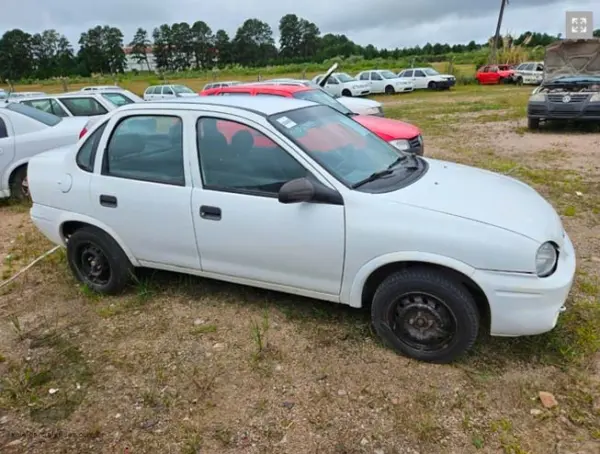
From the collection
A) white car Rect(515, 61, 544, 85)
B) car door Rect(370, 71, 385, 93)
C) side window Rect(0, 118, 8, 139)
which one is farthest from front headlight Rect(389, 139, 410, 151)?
white car Rect(515, 61, 544, 85)

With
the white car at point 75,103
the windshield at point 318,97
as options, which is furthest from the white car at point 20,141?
the windshield at point 318,97

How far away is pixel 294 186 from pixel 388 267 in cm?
78

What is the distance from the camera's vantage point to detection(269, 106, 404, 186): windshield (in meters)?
3.40

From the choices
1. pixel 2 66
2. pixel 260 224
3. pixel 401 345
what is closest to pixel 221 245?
pixel 260 224

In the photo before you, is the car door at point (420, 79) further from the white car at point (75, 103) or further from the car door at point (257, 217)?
the car door at point (257, 217)

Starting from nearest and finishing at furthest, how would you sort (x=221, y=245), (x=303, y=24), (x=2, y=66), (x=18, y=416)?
(x=18, y=416), (x=221, y=245), (x=2, y=66), (x=303, y=24)

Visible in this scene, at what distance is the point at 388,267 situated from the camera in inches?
126

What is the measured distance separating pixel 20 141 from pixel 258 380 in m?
6.02

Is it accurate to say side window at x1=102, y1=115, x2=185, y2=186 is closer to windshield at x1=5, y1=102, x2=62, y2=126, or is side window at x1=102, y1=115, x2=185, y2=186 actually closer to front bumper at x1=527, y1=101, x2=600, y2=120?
windshield at x1=5, y1=102, x2=62, y2=126

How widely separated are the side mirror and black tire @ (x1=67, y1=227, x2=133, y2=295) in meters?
1.72

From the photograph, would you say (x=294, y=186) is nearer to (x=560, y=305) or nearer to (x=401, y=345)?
(x=401, y=345)

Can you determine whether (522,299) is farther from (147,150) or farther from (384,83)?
(384,83)

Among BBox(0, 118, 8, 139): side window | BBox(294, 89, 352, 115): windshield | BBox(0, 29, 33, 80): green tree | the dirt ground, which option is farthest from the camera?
BBox(0, 29, 33, 80): green tree

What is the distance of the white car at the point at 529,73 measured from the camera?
2978 centimetres
